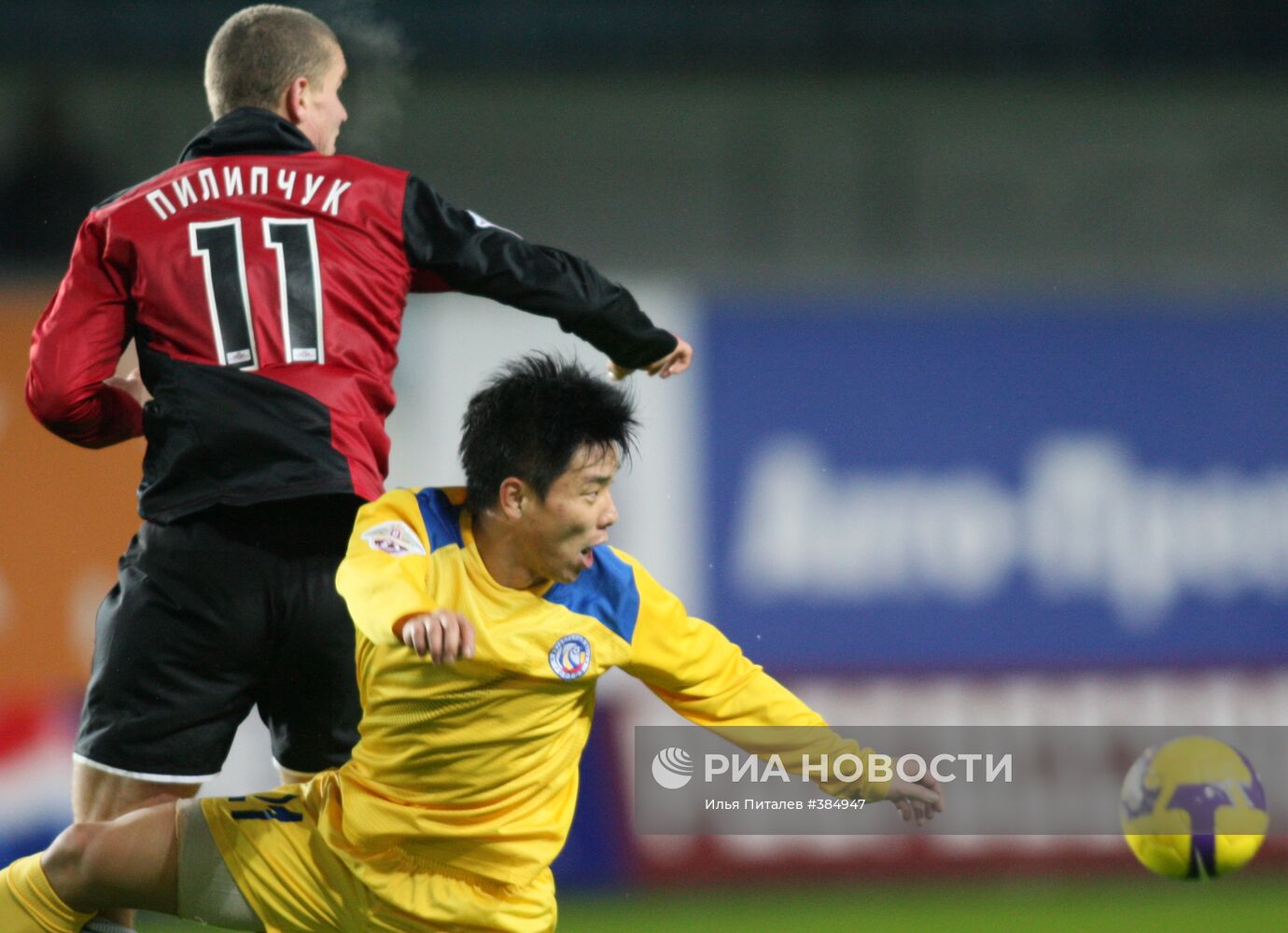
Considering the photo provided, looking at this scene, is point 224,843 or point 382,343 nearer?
point 224,843

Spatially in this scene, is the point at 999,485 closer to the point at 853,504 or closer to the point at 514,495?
the point at 853,504

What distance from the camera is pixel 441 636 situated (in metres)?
3.06

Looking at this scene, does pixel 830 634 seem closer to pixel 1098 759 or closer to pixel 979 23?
pixel 1098 759

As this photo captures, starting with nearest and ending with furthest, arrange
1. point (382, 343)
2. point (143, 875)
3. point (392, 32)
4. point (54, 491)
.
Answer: point (143, 875)
point (382, 343)
point (54, 491)
point (392, 32)

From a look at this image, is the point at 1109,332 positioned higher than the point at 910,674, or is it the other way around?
the point at 1109,332

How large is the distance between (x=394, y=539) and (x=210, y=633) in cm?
49

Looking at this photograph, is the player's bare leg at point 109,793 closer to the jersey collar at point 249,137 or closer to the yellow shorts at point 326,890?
the yellow shorts at point 326,890

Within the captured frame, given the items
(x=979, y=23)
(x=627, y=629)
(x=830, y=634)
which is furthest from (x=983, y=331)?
(x=627, y=629)

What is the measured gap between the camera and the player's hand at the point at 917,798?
355 centimetres

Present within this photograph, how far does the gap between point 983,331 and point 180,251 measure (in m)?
4.62

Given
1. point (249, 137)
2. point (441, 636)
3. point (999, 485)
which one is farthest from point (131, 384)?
point (999, 485)

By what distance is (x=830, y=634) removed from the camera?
24.9 feet

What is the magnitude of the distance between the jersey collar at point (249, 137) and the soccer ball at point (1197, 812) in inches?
99.5

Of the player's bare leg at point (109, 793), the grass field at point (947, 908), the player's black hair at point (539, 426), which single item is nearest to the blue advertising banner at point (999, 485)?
the grass field at point (947, 908)
